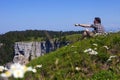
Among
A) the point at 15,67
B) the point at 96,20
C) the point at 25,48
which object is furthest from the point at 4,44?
the point at 15,67

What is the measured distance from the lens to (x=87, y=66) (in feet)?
38.3

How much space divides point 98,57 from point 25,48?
6956 inches

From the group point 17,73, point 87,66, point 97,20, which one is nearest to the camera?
point 17,73

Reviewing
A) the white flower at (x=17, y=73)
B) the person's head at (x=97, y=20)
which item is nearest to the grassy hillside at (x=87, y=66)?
the person's head at (x=97, y=20)

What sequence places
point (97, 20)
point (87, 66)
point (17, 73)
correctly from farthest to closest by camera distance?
point (97, 20) → point (87, 66) → point (17, 73)

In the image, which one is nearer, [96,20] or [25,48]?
[96,20]

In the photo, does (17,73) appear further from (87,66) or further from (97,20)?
(97,20)

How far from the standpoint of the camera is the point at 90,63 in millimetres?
11898

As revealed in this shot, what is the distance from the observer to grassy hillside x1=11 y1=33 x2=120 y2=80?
1020 centimetres

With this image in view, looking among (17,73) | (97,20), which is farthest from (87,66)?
(97,20)

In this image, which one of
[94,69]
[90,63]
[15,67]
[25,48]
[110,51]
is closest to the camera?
[15,67]

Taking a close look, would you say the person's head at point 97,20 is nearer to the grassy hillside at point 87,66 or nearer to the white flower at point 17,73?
the grassy hillside at point 87,66

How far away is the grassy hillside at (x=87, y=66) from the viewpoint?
1020cm

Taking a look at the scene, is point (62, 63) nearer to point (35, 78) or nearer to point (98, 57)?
point (98, 57)
